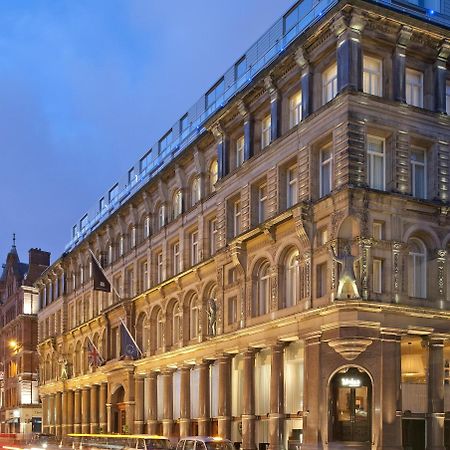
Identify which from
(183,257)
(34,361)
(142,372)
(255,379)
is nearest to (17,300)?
(34,361)

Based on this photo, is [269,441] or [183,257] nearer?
[269,441]

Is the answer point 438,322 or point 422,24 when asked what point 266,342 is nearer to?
point 438,322

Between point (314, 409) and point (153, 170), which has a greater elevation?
point (153, 170)

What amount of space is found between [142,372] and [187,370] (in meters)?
8.38

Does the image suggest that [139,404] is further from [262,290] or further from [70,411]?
[70,411]

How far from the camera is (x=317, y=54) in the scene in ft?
129

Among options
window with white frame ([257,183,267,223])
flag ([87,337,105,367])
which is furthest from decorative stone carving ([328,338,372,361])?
flag ([87,337,105,367])

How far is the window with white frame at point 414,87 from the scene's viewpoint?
39.2 metres

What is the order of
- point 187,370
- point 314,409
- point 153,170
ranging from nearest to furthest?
point 314,409
point 187,370
point 153,170

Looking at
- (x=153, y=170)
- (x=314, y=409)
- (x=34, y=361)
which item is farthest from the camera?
(x=34, y=361)

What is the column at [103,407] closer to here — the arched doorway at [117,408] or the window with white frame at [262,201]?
the arched doorway at [117,408]

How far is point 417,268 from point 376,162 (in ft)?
17.1

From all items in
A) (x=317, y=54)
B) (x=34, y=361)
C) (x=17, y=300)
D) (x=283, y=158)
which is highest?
(x=317, y=54)

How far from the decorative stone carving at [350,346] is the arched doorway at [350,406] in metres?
0.94
